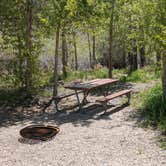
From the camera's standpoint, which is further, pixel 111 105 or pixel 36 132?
pixel 111 105

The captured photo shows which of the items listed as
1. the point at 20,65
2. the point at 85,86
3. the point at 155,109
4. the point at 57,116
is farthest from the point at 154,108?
the point at 20,65

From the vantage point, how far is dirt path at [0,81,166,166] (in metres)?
7.32

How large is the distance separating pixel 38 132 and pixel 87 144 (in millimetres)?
1275

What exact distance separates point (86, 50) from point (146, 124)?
22187 mm

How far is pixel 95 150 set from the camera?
310 inches

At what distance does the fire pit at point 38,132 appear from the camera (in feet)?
28.9

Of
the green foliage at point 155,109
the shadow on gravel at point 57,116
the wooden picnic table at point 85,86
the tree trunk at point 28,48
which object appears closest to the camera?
the green foliage at point 155,109

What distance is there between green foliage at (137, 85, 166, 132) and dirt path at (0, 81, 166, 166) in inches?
14.2

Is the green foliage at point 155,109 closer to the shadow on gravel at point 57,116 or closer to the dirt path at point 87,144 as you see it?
the dirt path at point 87,144

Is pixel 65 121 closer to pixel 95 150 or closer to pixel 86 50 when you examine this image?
pixel 95 150

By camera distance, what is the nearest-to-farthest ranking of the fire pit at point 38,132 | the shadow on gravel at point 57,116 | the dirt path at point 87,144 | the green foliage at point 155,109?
the dirt path at point 87,144
the fire pit at point 38,132
the green foliage at point 155,109
the shadow on gravel at point 57,116

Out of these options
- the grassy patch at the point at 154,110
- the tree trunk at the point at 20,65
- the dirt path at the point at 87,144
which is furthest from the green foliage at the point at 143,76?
the dirt path at the point at 87,144

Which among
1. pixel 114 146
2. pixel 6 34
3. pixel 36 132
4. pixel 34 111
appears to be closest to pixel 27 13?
pixel 6 34

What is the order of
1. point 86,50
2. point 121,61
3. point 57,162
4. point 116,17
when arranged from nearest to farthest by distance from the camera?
point 57,162 < point 116,17 < point 121,61 < point 86,50
